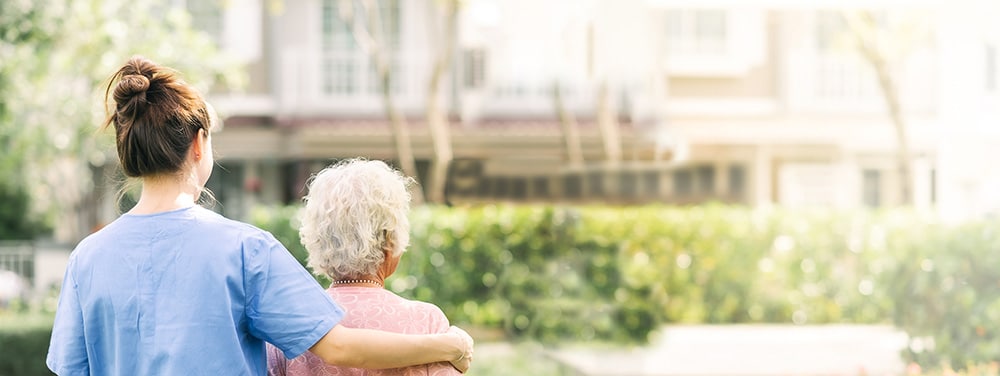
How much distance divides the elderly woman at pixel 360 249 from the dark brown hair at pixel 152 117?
1.06 ft

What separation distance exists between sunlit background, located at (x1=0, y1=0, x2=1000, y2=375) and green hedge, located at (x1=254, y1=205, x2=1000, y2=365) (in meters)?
0.02

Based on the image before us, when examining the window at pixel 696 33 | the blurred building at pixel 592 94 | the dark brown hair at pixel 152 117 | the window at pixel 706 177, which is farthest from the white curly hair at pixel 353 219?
the window at pixel 696 33

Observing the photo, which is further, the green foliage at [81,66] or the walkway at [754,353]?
the green foliage at [81,66]

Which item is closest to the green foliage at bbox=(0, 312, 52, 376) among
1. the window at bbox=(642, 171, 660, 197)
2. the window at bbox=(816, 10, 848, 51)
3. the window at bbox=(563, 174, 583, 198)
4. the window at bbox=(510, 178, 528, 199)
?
the window at bbox=(510, 178, 528, 199)

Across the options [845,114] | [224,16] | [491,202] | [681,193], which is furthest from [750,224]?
[224,16]

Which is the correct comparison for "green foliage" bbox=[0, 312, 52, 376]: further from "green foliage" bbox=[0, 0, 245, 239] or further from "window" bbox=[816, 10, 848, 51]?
"window" bbox=[816, 10, 848, 51]

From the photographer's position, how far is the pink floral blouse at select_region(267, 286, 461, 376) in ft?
7.82

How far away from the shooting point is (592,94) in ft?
63.5

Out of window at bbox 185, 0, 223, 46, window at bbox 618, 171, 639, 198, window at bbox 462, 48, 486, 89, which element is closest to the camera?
window at bbox 618, 171, 639, 198

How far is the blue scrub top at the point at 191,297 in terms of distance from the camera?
2154 mm

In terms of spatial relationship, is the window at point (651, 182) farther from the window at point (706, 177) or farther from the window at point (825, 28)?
the window at point (825, 28)

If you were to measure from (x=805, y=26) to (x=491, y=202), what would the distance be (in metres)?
12.7

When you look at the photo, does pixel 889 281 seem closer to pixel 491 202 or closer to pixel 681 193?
pixel 491 202

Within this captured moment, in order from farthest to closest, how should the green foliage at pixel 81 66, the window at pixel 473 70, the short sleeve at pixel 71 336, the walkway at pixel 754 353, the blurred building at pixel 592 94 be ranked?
the window at pixel 473 70
the blurred building at pixel 592 94
the green foliage at pixel 81 66
the walkway at pixel 754 353
the short sleeve at pixel 71 336
